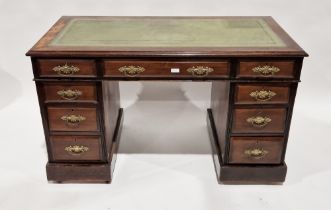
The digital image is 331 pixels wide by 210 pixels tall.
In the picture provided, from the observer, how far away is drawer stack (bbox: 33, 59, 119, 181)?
7.22 feet

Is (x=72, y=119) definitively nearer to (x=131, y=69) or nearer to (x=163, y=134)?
(x=131, y=69)

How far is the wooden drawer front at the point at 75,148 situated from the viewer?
240cm

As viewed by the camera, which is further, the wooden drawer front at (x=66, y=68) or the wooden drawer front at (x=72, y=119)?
the wooden drawer front at (x=72, y=119)

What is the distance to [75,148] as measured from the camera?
2.42 m

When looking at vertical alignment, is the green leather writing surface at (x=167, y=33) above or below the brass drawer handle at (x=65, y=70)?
above

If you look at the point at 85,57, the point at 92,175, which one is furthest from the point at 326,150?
the point at 85,57

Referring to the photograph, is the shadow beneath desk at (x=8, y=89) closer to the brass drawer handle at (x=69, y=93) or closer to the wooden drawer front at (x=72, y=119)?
the wooden drawer front at (x=72, y=119)

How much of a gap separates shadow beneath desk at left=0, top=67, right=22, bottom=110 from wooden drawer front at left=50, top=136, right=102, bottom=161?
1.28 metres

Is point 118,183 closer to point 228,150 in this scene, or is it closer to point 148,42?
point 228,150

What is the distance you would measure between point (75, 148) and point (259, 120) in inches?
43.2

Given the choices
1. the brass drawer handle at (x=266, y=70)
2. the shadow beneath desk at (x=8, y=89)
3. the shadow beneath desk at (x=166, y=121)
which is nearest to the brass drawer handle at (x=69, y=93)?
the shadow beneath desk at (x=166, y=121)

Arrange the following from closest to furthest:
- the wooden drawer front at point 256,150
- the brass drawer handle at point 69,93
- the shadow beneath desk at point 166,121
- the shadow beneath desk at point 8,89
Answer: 1. the brass drawer handle at point 69,93
2. the wooden drawer front at point 256,150
3. the shadow beneath desk at point 166,121
4. the shadow beneath desk at point 8,89

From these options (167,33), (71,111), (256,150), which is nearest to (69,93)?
(71,111)

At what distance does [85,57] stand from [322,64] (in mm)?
2157
